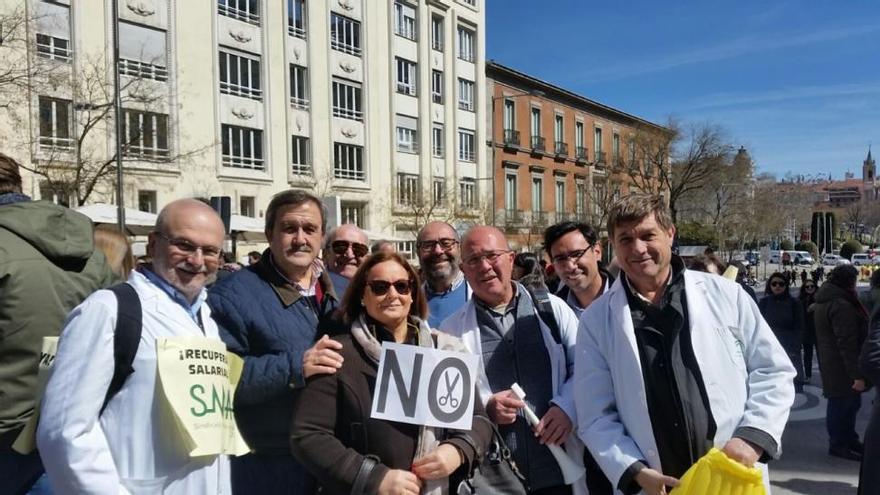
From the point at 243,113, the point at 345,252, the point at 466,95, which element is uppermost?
the point at 466,95

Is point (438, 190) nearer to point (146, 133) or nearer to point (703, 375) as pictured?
point (146, 133)

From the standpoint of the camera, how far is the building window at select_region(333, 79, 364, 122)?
33.7 metres

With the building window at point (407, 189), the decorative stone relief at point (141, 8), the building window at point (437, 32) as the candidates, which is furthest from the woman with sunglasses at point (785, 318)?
the building window at point (437, 32)

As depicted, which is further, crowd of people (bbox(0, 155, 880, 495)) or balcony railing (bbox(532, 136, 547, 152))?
balcony railing (bbox(532, 136, 547, 152))

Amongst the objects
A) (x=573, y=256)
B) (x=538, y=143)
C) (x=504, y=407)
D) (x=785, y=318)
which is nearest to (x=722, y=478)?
(x=504, y=407)

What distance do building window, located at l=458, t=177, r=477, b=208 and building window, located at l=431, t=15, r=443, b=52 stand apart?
8.04 meters

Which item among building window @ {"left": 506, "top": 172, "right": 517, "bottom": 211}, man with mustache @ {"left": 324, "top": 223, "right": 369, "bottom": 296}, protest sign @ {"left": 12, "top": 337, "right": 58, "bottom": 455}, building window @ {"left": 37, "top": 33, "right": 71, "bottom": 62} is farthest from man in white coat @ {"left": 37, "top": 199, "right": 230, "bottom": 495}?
building window @ {"left": 506, "top": 172, "right": 517, "bottom": 211}

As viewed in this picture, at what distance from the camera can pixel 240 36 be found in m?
28.9

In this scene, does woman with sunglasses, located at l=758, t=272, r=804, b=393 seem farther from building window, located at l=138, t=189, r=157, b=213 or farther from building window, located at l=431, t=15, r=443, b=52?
building window, located at l=431, t=15, r=443, b=52

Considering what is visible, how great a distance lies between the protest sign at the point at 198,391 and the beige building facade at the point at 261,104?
386 inches

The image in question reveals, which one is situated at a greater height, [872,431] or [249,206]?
[249,206]

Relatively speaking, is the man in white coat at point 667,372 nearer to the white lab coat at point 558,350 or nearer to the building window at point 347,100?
the white lab coat at point 558,350

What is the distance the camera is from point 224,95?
2839 centimetres

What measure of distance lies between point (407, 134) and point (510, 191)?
11196mm
